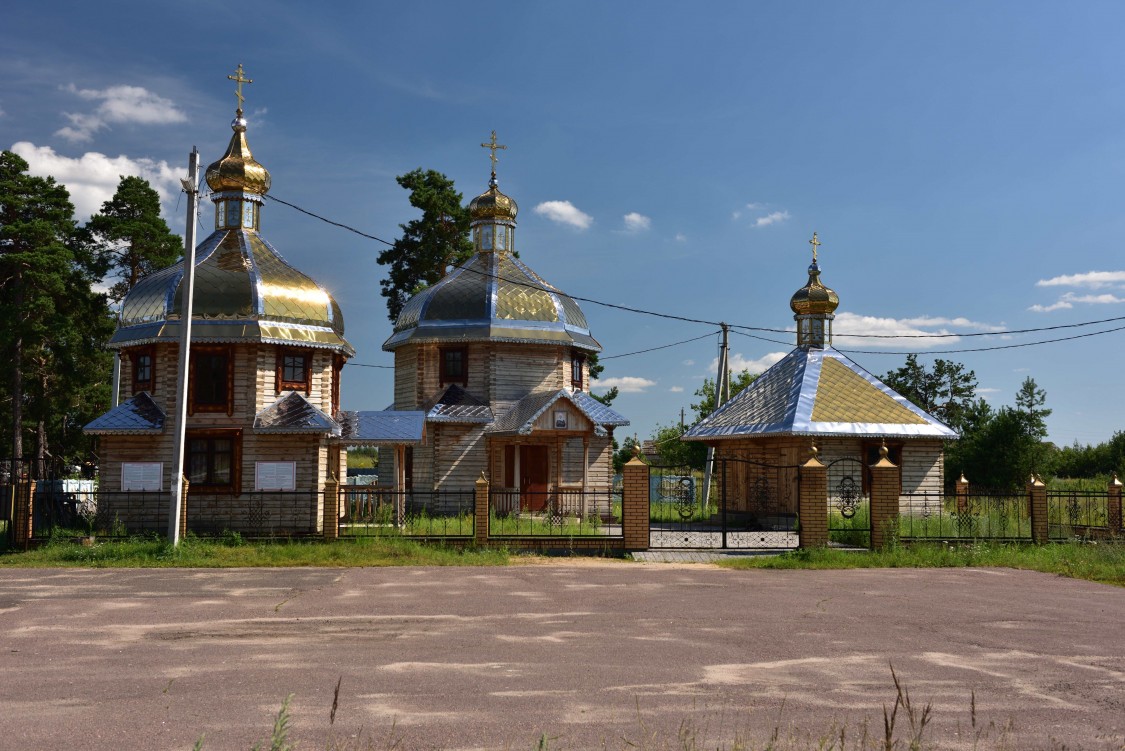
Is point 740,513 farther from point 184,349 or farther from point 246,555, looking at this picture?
point 184,349

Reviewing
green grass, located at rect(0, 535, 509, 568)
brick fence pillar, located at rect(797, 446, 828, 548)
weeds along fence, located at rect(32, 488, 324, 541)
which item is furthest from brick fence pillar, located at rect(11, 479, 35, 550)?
brick fence pillar, located at rect(797, 446, 828, 548)

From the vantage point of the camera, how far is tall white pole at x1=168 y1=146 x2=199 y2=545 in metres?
16.9

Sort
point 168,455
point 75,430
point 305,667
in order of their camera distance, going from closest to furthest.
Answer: point 305,667, point 168,455, point 75,430

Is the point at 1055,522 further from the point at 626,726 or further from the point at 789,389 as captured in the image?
the point at 626,726

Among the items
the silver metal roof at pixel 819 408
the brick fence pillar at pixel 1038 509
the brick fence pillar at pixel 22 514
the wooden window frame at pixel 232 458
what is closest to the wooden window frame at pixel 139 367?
the wooden window frame at pixel 232 458

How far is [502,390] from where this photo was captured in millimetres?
27484

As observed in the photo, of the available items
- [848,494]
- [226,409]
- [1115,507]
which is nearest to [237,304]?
[226,409]

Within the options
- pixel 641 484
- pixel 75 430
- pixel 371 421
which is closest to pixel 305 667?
pixel 641 484

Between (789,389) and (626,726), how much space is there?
19.9 meters

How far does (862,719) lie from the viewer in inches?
248

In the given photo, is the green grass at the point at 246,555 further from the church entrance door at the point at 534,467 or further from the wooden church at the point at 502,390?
the church entrance door at the point at 534,467

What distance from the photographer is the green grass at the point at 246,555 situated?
16266 millimetres

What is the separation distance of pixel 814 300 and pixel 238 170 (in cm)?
1672

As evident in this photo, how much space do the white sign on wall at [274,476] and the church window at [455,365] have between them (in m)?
7.40
